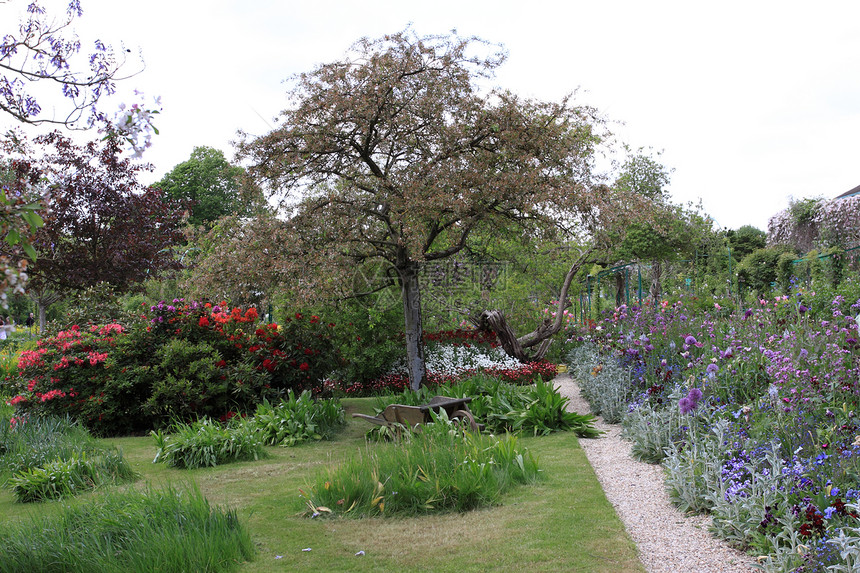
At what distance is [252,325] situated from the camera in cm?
897

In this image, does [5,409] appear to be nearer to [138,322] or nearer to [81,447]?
[138,322]

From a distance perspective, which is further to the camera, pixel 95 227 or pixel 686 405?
pixel 95 227

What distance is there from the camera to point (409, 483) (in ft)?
14.2

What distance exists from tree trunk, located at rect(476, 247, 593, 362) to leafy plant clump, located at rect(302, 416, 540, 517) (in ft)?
25.1

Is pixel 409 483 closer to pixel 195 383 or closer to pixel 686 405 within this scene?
pixel 686 405

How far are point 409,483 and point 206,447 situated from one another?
102 inches

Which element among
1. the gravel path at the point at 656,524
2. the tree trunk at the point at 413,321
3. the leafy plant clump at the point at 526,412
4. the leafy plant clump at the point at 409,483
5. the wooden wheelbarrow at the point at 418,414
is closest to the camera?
the gravel path at the point at 656,524

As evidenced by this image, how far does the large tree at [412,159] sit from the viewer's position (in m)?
7.15

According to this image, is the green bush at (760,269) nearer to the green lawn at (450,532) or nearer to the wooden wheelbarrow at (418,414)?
the wooden wheelbarrow at (418,414)

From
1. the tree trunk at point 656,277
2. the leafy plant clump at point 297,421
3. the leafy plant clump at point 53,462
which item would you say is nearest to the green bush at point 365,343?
the leafy plant clump at point 297,421

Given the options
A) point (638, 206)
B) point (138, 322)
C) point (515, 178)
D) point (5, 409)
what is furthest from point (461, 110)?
point (5, 409)

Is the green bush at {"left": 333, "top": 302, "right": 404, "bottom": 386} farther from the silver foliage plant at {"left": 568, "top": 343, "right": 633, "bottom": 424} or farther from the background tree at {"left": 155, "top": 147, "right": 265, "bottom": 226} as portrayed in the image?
the background tree at {"left": 155, "top": 147, "right": 265, "bottom": 226}

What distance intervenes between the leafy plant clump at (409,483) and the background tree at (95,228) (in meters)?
9.11

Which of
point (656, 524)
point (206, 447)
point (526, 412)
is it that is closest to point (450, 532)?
point (656, 524)
